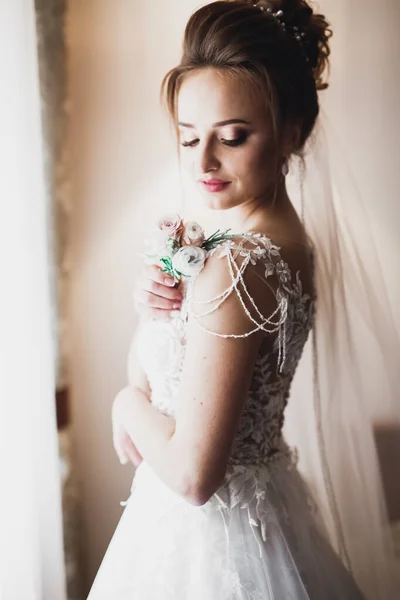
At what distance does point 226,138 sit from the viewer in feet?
3.25

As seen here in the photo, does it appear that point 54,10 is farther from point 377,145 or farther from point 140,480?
point 140,480

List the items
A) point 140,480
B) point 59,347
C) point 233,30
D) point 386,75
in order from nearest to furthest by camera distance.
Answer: point 233,30, point 140,480, point 386,75, point 59,347

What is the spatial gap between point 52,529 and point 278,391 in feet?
2.05

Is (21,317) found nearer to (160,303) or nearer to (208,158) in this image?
(160,303)

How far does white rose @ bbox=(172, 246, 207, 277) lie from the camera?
850 millimetres

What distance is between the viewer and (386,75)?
1.31 metres

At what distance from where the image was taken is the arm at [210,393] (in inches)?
32.3

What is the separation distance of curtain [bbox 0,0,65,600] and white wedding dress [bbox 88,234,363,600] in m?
0.18

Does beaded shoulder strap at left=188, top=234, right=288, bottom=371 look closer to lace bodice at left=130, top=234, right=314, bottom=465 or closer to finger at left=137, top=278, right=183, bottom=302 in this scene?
lace bodice at left=130, top=234, right=314, bottom=465

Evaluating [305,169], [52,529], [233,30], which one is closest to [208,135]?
[233,30]

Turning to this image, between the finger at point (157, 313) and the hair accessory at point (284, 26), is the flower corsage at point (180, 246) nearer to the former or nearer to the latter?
the finger at point (157, 313)

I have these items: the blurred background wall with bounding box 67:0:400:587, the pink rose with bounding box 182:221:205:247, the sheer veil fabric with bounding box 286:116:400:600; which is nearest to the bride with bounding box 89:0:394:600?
the pink rose with bounding box 182:221:205:247

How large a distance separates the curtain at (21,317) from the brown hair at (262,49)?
0.29 meters

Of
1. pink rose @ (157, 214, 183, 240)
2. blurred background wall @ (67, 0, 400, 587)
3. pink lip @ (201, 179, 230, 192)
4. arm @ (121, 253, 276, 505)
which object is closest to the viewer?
arm @ (121, 253, 276, 505)
